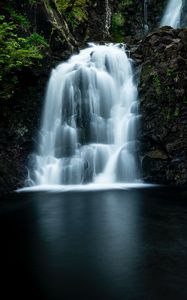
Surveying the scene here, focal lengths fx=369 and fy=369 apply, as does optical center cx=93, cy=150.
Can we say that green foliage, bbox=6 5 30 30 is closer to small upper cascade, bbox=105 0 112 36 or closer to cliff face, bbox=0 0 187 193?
cliff face, bbox=0 0 187 193

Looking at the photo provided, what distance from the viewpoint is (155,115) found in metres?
13.0

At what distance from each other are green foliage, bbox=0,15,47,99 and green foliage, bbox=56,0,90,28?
4.78 m

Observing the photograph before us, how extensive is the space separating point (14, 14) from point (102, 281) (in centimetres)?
1224

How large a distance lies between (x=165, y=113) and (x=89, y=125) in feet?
9.27

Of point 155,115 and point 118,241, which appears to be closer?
point 118,241

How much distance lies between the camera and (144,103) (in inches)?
534

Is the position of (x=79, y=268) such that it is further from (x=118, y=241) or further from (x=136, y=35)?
(x=136, y=35)

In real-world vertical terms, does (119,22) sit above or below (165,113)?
above

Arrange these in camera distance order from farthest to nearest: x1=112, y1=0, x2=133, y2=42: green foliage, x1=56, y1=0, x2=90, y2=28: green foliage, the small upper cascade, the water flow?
x1=112, y1=0, x2=133, y2=42: green foliage → the small upper cascade → x1=56, y1=0, x2=90, y2=28: green foliage → the water flow

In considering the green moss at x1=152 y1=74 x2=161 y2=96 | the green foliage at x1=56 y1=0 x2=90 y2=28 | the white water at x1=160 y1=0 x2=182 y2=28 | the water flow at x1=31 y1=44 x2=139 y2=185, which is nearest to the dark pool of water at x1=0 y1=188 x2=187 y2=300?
the water flow at x1=31 y1=44 x2=139 y2=185

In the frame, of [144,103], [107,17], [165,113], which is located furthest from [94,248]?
[107,17]

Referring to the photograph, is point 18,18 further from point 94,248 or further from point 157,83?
point 94,248

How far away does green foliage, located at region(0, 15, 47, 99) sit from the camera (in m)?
10.6

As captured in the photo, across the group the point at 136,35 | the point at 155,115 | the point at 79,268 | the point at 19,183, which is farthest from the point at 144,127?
the point at 136,35
